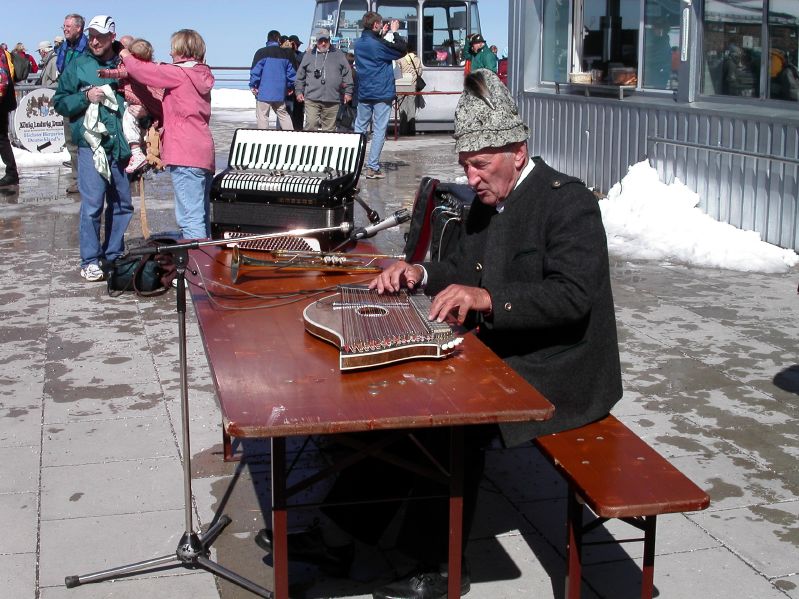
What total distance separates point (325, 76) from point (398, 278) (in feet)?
36.4

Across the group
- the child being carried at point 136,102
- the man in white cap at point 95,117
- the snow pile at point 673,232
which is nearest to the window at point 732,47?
the snow pile at point 673,232

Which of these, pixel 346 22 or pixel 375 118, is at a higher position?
pixel 346 22

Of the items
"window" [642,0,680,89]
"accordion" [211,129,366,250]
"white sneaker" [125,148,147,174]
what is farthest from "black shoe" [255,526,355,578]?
"window" [642,0,680,89]

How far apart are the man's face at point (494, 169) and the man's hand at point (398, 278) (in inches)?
15.4

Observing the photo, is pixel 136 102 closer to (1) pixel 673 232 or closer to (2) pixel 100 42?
(2) pixel 100 42

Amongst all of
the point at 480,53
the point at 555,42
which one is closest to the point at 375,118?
the point at 555,42

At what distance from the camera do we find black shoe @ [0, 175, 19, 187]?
1327cm

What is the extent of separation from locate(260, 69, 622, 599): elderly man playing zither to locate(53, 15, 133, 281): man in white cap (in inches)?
171

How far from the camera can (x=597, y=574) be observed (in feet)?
11.5

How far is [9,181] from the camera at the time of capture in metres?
13.3

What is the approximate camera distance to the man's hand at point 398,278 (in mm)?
3484

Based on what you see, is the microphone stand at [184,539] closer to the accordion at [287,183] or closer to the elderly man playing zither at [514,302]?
the elderly man playing zither at [514,302]

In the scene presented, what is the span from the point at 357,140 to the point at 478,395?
304 cm

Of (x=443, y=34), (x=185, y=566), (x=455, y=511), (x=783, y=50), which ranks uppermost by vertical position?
(x=443, y=34)
